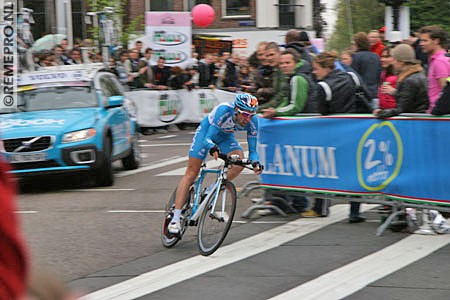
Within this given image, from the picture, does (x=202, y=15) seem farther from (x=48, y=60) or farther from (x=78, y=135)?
(x=78, y=135)

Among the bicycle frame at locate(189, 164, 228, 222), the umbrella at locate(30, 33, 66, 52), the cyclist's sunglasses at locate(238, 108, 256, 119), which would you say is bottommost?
the bicycle frame at locate(189, 164, 228, 222)

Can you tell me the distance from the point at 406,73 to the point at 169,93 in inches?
549

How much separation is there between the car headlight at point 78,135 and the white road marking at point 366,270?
544cm

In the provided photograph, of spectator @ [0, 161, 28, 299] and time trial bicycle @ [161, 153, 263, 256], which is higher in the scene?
spectator @ [0, 161, 28, 299]

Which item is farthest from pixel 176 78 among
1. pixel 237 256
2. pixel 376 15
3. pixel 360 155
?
pixel 376 15

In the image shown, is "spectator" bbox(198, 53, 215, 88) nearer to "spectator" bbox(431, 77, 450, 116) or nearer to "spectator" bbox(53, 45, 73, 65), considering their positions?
"spectator" bbox(53, 45, 73, 65)

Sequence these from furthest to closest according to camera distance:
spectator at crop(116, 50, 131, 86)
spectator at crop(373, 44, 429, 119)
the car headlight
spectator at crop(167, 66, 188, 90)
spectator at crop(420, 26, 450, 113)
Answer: spectator at crop(167, 66, 188, 90), spectator at crop(116, 50, 131, 86), the car headlight, spectator at crop(420, 26, 450, 113), spectator at crop(373, 44, 429, 119)

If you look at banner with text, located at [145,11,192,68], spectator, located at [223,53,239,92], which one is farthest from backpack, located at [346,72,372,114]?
spectator, located at [223,53,239,92]

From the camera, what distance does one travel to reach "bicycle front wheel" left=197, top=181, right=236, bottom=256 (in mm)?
7867

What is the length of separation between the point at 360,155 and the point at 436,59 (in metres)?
1.43

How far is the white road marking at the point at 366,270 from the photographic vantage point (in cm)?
641

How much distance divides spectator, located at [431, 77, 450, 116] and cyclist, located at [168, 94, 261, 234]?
173cm

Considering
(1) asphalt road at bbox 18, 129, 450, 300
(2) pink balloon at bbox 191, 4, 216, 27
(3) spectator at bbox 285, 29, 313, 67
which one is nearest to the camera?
(1) asphalt road at bbox 18, 129, 450, 300

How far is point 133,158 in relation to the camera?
1478 cm
